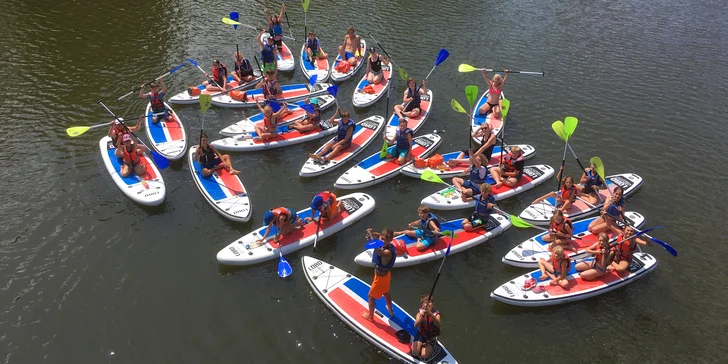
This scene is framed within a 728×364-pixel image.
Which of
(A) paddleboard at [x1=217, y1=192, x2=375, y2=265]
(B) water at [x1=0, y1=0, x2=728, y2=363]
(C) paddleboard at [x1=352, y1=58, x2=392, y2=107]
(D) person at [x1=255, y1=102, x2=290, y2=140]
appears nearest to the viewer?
(B) water at [x1=0, y1=0, x2=728, y2=363]

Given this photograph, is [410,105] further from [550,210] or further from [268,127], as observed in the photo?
[550,210]

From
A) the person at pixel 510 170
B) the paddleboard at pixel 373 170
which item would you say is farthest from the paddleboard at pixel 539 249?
the paddleboard at pixel 373 170

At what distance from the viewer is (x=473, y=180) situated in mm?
A: 14211

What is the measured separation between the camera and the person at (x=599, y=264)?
11.2 metres

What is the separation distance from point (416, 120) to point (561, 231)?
750 cm

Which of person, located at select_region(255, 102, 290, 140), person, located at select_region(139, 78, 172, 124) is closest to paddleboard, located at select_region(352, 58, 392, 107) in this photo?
person, located at select_region(255, 102, 290, 140)

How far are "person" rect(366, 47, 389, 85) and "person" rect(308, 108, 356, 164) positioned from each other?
5.12m

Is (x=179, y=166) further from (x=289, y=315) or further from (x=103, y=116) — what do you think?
(x=289, y=315)

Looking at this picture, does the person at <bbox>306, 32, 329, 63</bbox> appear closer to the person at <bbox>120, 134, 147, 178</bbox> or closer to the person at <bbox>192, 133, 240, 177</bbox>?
the person at <bbox>192, 133, 240, 177</bbox>

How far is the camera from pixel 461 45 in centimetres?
2455

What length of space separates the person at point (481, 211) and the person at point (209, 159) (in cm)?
705

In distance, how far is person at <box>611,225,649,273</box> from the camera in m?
11.3

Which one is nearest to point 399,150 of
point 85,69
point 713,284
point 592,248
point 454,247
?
point 454,247

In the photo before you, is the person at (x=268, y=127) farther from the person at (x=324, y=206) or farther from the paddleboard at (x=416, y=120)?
the person at (x=324, y=206)
